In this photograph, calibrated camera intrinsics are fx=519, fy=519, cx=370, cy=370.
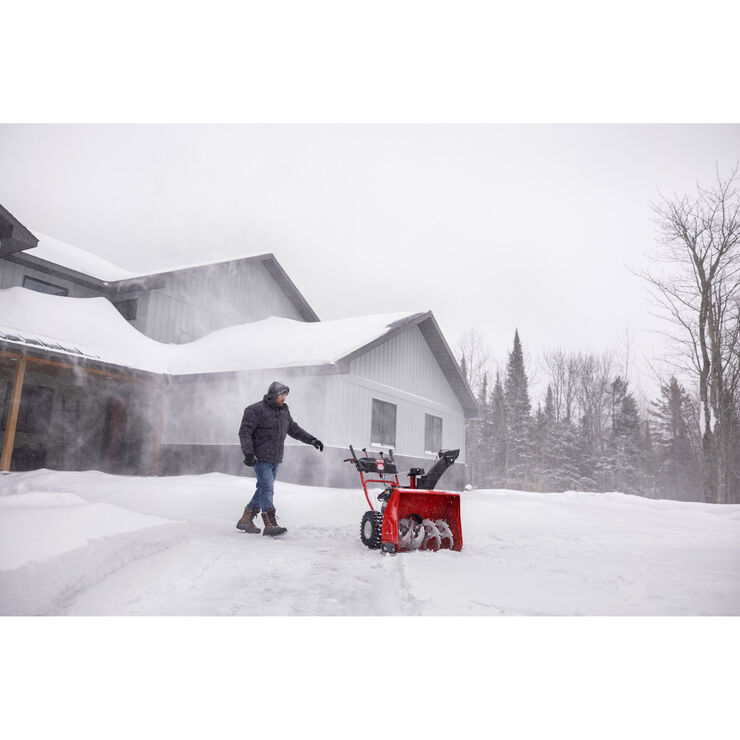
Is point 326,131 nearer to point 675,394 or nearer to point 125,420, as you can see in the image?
point 675,394

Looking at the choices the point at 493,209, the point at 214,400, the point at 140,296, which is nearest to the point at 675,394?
the point at 493,209

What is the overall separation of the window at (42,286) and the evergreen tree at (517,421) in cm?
1114

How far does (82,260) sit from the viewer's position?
1436 cm

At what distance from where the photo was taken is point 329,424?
10.9 m

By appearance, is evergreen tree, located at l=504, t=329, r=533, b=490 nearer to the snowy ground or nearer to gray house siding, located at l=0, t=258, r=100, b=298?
the snowy ground

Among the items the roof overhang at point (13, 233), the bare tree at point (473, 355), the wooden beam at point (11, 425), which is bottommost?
the wooden beam at point (11, 425)

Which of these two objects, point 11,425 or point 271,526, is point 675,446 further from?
point 11,425

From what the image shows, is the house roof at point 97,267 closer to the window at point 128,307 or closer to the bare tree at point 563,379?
the window at point 128,307

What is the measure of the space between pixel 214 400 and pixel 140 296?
146 inches

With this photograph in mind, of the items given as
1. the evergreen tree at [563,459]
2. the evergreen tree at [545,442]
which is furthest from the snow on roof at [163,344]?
the evergreen tree at [563,459]

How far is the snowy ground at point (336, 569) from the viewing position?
3002 millimetres

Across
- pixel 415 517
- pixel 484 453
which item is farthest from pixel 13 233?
pixel 484 453

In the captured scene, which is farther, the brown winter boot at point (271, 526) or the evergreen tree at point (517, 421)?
the evergreen tree at point (517, 421)

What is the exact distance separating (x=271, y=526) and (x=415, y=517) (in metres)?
1.63
